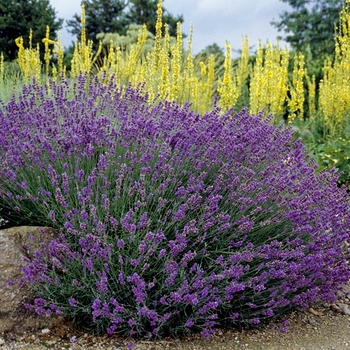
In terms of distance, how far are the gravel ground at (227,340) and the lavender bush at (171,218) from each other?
0.08m

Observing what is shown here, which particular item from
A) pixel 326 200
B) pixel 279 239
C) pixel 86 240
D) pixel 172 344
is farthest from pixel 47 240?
pixel 326 200

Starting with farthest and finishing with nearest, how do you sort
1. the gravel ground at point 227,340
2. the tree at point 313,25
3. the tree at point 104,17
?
the tree at point 104,17 → the tree at point 313,25 → the gravel ground at point 227,340

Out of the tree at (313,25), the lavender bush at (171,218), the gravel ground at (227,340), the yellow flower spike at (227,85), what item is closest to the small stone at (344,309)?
the gravel ground at (227,340)

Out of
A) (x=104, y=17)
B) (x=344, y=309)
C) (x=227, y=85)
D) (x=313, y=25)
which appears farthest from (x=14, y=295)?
(x=104, y=17)

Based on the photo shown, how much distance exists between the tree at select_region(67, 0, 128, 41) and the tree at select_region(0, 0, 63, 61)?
5368 mm

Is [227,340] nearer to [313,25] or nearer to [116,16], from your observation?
[313,25]

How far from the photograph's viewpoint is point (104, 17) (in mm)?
28859

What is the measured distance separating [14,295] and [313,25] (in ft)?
65.8

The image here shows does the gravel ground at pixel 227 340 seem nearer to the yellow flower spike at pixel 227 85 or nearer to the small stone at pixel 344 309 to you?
the small stone at pixel 344 309

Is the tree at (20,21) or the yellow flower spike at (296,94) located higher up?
the tree at (20,21)

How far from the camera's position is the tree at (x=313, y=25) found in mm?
19312

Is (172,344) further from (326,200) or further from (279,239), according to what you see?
(326,200)

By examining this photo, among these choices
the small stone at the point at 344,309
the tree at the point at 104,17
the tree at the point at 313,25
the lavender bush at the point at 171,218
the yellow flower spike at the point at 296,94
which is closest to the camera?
the lavender bush at the point at 171,218

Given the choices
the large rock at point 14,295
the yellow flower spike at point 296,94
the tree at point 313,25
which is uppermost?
the tree at point 313,25
